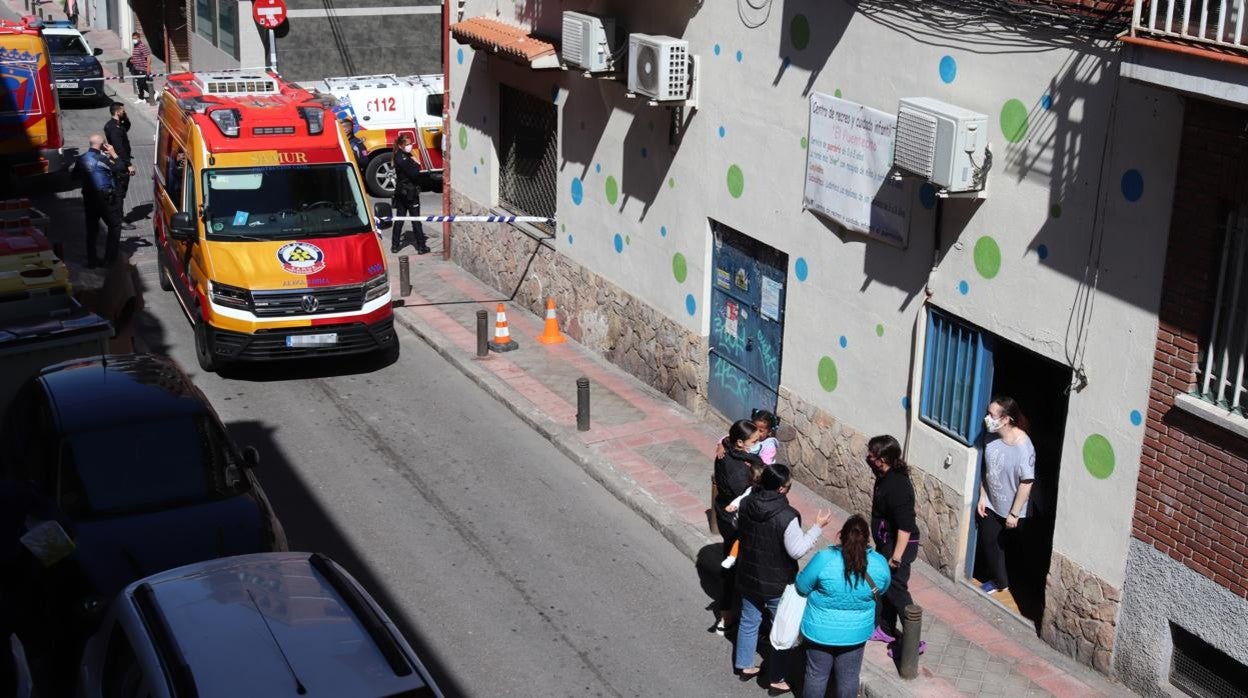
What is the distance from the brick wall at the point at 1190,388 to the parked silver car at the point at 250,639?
486 cm

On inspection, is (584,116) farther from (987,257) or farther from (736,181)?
(987,257)

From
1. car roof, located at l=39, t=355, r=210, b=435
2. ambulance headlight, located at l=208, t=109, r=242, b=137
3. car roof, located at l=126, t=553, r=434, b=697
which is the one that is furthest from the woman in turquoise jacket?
ambulance headlight, located at l=208, t=109, r=242, b=137

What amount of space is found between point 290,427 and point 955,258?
7.20m

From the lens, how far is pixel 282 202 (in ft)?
51.0

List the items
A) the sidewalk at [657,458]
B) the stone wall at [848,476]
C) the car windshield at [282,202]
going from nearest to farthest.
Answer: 1. the sidewalk at [657,458]
2. the stone wall at [848,476]
3. the car windshield at [282,202]

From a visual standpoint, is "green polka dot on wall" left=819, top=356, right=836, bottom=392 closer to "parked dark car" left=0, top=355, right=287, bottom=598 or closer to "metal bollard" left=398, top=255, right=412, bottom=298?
"parked dark car" left=0, top=355, right=287, bottom=598

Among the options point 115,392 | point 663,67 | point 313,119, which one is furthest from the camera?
point 313,119

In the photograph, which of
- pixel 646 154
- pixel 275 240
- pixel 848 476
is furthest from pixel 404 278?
pixel 848 476

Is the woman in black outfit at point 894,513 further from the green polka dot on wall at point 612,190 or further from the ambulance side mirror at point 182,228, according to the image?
the ambulance side mirror at point 182,228

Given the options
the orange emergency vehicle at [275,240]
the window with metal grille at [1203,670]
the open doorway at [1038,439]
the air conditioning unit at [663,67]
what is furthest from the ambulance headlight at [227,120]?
the window with metal grille at [1203,670]

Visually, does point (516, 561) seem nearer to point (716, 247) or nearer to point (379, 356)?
point (716, 247)

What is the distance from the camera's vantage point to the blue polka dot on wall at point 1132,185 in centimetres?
873

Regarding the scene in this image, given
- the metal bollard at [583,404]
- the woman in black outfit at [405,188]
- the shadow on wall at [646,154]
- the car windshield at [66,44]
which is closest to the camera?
the metal bollard at [583,404]

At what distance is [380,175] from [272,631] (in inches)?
753
